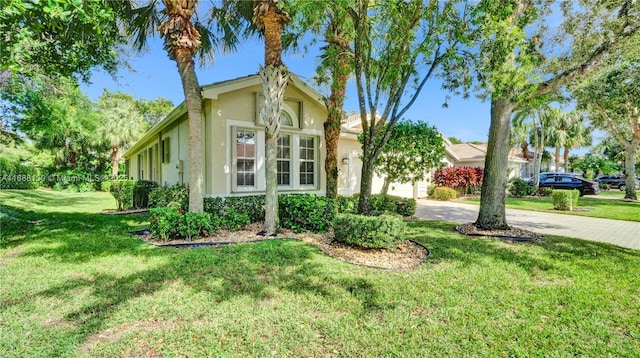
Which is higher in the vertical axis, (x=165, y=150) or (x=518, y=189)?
(x=165, y=150)

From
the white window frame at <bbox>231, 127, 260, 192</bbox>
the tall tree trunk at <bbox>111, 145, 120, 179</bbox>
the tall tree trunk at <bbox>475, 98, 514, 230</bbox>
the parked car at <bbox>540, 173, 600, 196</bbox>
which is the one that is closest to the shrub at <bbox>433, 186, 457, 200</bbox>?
the parked car at <bbox>540, 173, 600, 196</bbox>

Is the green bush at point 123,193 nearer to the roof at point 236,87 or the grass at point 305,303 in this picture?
the roof at point 236,87

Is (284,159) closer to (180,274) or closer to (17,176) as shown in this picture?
(180,274)

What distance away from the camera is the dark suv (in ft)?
73.7

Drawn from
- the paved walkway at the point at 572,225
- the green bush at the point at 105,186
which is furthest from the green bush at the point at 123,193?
the green bush at the point at 105,186

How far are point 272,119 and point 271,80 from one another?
99cm

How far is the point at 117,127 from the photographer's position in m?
29.6

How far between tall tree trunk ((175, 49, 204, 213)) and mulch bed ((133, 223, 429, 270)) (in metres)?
1.17

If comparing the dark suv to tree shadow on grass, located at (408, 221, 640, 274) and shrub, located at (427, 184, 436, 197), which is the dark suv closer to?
shrub, located at (427, 184, 436, 197)

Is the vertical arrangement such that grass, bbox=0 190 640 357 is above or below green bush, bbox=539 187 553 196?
below

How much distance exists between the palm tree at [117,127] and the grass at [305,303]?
90.3 feet

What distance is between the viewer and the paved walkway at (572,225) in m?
8.34

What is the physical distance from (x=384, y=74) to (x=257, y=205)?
5294 mm

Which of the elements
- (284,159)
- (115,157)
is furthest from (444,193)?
(115,157)
